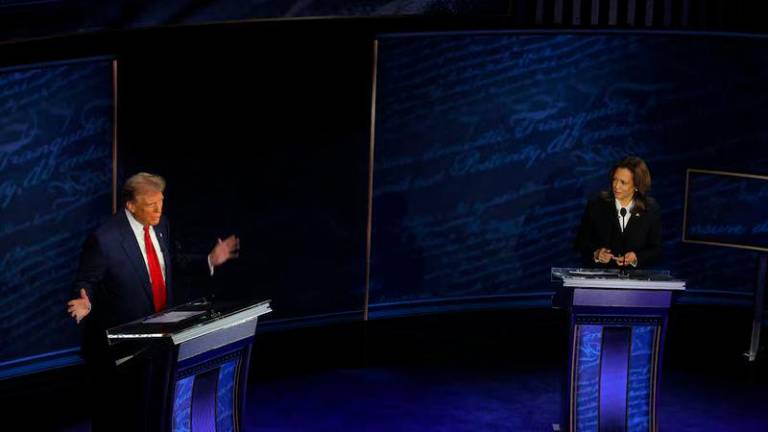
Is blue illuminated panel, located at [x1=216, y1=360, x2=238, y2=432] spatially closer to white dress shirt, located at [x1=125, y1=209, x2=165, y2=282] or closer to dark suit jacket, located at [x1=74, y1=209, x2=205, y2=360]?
dark suit jacket, located at [x1=74, y1=209, x2=205, y2=360]

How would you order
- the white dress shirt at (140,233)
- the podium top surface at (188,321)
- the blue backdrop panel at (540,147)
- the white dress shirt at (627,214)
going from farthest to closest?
the blue backdrop panel at (540,147)
the white dress shirt at (627,214)
the white dress shirt at (140,233)
the podium top surface at (188,321)

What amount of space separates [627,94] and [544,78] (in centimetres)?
65

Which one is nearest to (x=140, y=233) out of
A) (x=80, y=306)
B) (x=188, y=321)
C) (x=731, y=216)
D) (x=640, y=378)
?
(x=80, y=306)

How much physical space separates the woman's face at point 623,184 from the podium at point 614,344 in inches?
29.4

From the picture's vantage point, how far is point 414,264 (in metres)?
7.95

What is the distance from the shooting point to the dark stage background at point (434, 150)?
688cm

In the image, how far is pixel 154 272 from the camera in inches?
190

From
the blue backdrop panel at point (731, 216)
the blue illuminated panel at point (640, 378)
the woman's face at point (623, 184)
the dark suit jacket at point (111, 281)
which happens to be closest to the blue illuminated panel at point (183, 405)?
the dark suit jacket at point (111, 281)

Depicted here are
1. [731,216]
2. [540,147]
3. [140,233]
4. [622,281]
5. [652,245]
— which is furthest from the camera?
[540,147]

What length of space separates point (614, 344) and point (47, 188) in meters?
3.22

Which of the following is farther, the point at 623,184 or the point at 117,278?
the point at 623,184

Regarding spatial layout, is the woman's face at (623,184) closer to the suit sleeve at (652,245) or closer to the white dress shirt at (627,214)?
the white dress shirt at (627,214)

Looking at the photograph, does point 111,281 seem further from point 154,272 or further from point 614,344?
point 614,344

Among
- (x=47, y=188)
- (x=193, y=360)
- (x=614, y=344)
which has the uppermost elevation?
(x=47, y=188)
